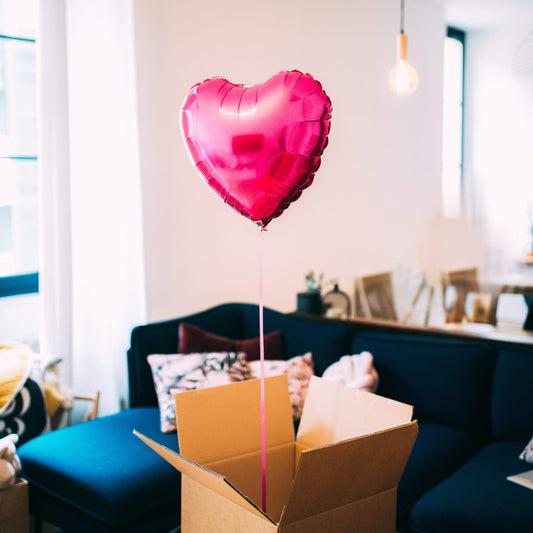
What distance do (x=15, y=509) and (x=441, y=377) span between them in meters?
1.54

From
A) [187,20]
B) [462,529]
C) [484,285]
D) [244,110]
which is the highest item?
[187,20]

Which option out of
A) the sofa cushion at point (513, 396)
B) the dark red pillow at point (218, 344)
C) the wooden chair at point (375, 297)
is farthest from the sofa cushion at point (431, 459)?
the wooden chair at point (375, 297)

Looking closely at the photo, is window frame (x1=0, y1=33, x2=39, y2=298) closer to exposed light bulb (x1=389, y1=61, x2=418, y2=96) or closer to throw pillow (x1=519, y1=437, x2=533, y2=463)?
exposed light bulb (x1=389, y1=61, x2=418, y2=96)

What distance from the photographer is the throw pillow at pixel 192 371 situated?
2.29 m

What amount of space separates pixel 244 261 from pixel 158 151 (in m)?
0.78

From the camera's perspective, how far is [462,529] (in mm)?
1589

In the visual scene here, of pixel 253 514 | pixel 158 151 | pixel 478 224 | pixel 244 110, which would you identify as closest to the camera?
pixel 253 514

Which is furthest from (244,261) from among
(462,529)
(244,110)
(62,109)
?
(244,110)

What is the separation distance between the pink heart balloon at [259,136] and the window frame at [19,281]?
5.35 feet

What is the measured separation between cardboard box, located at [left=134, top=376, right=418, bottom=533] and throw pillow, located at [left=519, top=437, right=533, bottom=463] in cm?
114

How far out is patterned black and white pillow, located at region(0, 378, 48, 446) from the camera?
211cm

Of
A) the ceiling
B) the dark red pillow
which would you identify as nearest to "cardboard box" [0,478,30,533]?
the dark red pillow

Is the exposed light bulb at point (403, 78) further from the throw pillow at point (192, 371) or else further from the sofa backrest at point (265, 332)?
the throw pillow at point (192, 371)

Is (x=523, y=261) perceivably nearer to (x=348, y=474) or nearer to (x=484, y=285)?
(x=484, y=285)
